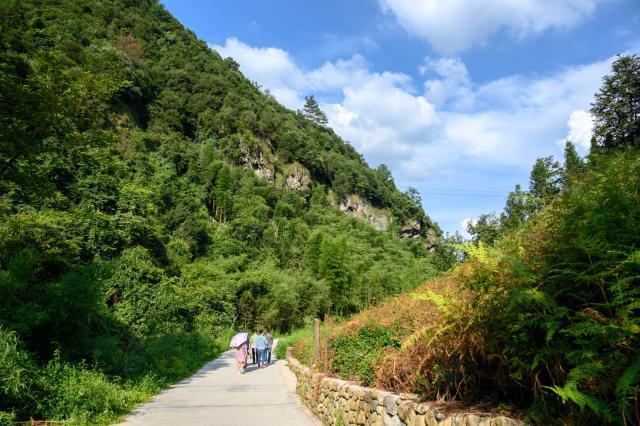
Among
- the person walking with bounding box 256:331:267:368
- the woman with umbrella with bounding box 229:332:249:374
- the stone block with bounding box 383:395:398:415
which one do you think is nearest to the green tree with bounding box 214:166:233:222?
the person walking with bounding box 256:331:267:368

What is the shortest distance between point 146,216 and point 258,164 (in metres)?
48.7

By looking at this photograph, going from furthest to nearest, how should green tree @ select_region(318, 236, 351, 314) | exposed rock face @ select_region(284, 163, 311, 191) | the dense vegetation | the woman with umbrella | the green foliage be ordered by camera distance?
exposed rock face @ select_region(284, 163, 311, 191) → green tree @ select_region(318, 236, 351, 314) → the woman with umbrella → the green foliage → the dense vegetation

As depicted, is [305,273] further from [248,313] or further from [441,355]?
[441,355]

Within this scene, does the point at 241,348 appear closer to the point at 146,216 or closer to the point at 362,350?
the point at 362,350

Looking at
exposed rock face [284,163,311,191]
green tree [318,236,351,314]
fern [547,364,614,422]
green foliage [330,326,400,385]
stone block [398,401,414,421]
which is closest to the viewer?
fern [547,364,614,422]

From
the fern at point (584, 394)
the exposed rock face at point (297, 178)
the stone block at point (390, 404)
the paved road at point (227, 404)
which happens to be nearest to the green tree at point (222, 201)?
the exposed rock face at point (297, 178)

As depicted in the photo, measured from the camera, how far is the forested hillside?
30.9 ft

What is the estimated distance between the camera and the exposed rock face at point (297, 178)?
3234 inches

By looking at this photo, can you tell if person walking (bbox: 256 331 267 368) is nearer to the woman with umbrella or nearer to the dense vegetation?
the woman with umbrella

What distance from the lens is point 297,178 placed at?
3310 inches

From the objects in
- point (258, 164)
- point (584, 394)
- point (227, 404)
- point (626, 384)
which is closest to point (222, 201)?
point (258, 164)

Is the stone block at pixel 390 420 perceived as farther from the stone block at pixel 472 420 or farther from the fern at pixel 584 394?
the fern at pixel 584 394

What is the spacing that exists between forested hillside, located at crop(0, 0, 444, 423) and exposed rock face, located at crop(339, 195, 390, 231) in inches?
19.7

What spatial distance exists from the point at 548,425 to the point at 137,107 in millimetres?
68334
